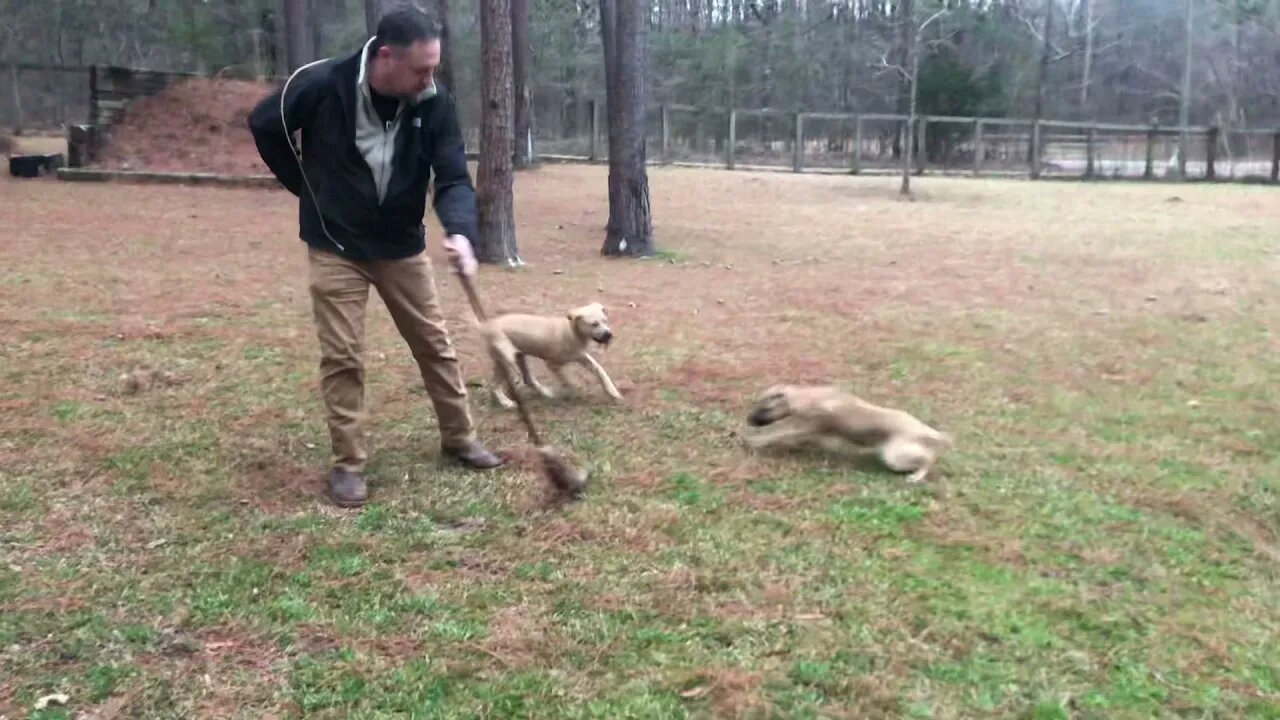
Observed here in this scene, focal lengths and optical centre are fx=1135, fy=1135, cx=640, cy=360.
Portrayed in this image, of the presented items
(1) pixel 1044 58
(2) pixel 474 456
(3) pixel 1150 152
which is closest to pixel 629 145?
(2) pixel 474 456

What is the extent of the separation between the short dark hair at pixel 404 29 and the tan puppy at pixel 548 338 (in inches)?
68.6

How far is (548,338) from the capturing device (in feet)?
18.0

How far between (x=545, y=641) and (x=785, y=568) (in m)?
0.89

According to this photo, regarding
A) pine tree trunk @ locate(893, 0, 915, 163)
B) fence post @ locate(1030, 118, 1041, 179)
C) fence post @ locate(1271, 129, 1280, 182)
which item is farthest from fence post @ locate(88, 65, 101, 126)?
fence post @ locate(1271, 129, 1280, 182)

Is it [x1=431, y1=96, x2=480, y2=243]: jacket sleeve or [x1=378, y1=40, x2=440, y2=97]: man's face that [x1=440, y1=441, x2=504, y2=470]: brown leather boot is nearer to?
[x1=431, y1=96, x2=480, y2=243]: jacket sleeve

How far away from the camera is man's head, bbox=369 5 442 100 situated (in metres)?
3.85

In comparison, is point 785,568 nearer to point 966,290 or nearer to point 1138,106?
point 966,290

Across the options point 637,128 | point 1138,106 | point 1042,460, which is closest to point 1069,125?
point 1138,106

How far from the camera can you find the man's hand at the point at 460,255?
4160mm

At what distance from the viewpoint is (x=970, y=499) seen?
14.1 ft

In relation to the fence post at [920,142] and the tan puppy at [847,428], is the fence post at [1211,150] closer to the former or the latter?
the fence post at [920,142]

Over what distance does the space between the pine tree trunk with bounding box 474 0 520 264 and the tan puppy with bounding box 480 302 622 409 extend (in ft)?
16.9

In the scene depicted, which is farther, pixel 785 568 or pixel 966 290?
pixel 966 290

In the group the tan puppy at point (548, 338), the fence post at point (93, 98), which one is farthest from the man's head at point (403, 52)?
the fence post at point (93, 98)
